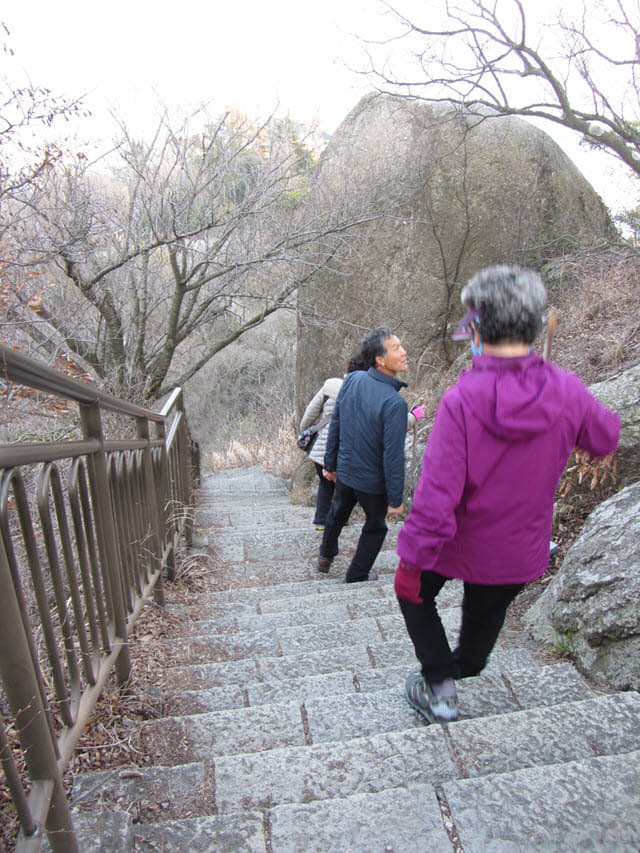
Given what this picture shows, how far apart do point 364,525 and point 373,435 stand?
73 cm

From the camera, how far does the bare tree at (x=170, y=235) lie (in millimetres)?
7082

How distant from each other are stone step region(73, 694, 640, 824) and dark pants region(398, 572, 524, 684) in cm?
26

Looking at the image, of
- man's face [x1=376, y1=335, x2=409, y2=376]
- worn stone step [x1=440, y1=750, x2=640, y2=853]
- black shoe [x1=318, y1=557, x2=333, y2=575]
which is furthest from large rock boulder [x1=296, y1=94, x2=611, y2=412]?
worn stone step [x1=440, y1=750, x2=640, y2=853]

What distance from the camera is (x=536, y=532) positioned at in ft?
5.84

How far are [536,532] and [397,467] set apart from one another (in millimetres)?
1558

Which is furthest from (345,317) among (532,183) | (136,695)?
(136,695)

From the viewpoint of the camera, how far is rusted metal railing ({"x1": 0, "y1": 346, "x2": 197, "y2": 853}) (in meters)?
1.20

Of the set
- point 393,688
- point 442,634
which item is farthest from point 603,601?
point 393,688

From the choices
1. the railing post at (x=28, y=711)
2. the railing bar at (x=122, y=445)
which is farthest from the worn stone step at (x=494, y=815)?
the railing bar at (x=122, y=445)

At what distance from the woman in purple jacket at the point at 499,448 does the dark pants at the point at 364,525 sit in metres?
1.70

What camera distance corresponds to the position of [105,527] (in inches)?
79.2

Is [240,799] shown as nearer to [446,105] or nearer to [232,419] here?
[446,105]

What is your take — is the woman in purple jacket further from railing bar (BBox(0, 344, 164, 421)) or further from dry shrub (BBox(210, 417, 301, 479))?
dry shrub (BBox(210, 417, 301, 479))

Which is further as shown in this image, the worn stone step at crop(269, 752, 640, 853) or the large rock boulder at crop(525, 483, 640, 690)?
the large rock boulder at crop(525, 483, 640, 690)
